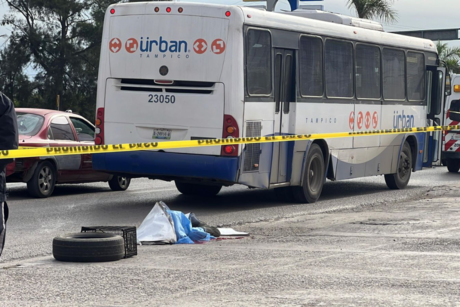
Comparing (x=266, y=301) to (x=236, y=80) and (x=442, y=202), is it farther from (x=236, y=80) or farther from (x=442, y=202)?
(x=442, y=202)

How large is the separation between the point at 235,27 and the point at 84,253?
18.9 feet

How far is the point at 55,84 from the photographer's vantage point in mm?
47875

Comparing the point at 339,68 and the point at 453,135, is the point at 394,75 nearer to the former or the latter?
the point at 339,68

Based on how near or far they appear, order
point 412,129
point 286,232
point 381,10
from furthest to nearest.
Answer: point 381,10
point 412,129
point 286,232

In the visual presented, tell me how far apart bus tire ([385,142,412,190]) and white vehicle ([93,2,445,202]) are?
3.13 metres

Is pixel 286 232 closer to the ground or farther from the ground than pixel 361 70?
closer to the ground

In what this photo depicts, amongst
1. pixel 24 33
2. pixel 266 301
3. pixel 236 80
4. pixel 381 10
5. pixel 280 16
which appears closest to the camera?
pixel 266 301

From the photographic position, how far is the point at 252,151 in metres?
13.9

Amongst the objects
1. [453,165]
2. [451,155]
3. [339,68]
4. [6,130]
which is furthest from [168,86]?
[453,165]

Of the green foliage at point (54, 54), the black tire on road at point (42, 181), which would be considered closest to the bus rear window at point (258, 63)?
the black tire on road at point (42, 181)

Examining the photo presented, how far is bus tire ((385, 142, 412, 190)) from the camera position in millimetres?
18938

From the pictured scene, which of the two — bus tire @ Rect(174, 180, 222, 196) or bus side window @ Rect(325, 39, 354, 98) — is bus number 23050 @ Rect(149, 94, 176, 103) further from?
bus side window @ Rect(325, 39, 354, 98)

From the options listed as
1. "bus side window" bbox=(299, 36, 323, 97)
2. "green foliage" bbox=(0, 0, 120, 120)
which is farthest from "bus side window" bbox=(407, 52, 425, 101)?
"green foliage" bbox=(0, 0, 120, 120)

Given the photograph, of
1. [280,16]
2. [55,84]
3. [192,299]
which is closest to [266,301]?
[192,299]
